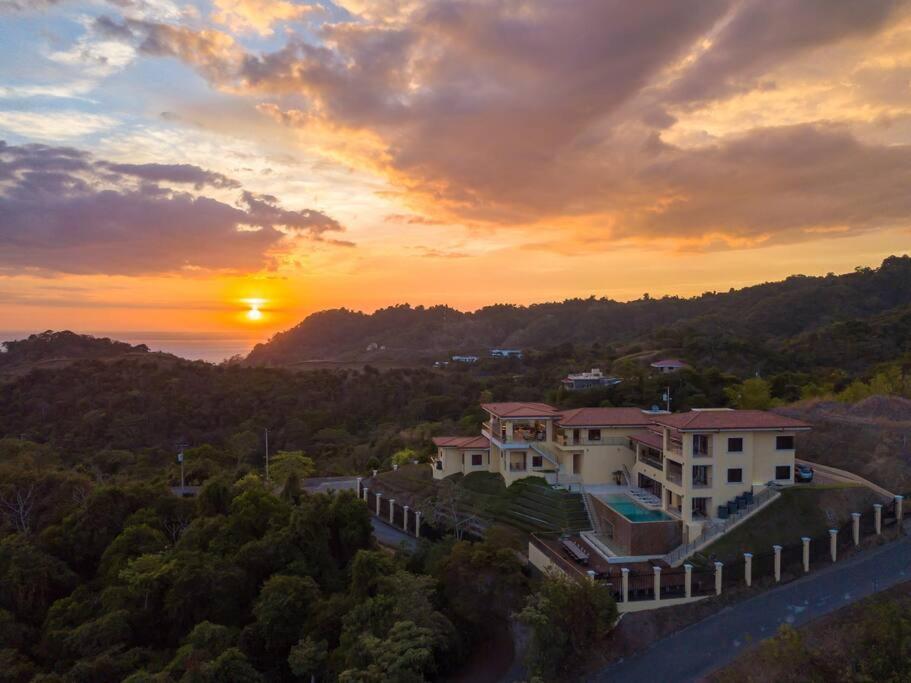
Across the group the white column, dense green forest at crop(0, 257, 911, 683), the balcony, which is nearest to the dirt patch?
dense green forest at crop(0, 257, 911, 683)

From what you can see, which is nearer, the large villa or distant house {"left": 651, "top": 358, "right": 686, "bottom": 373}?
the large villa

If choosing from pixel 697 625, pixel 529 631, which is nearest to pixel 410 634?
pixel 529 631

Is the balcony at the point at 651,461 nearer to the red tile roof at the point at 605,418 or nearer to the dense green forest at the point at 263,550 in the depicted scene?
the red tile roof at the point at 605,418

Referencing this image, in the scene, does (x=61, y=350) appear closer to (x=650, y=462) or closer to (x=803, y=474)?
(x=650, y=462)

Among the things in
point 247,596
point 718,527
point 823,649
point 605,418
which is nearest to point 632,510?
point 718,527

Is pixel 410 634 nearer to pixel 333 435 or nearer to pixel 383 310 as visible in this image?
pixel 333 435

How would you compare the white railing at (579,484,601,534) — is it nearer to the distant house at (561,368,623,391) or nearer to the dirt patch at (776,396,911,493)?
the dirt patch at (776,396,911,493)

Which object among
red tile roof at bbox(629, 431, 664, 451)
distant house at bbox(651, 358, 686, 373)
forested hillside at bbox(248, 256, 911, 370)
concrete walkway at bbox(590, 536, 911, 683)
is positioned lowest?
concrete walkway at bbox(590, 536, 911, 683)
